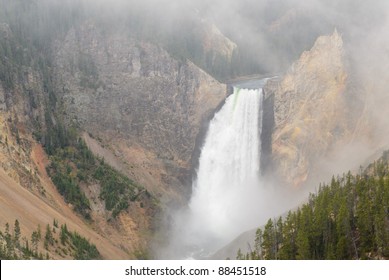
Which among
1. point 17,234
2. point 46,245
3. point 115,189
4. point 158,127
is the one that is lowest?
point 17,234

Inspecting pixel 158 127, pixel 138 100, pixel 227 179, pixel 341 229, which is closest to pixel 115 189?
pixel 158 127

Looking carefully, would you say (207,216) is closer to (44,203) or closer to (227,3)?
(44,203)

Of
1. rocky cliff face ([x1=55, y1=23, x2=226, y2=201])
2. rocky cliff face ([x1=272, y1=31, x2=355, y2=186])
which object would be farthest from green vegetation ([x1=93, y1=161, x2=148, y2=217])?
rocky cliff face ([x1=272, y1=31, x2=355, y2=186])

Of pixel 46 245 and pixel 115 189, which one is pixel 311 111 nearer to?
pixel 115 189

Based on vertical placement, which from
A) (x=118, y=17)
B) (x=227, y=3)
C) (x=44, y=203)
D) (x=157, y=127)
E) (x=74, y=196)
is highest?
(x=227, y=3)

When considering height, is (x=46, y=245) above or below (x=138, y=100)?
below

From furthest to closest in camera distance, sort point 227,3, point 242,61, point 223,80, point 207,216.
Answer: point 227,3 < point 242,61 < point 223,80 < point 207,216

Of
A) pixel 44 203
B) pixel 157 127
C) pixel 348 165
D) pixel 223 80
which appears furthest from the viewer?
pixel 223 80

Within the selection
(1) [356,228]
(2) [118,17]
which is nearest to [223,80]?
(2) [118,17]

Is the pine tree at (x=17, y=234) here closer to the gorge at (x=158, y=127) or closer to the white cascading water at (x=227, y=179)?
the gorge at (x=158, y=127)
